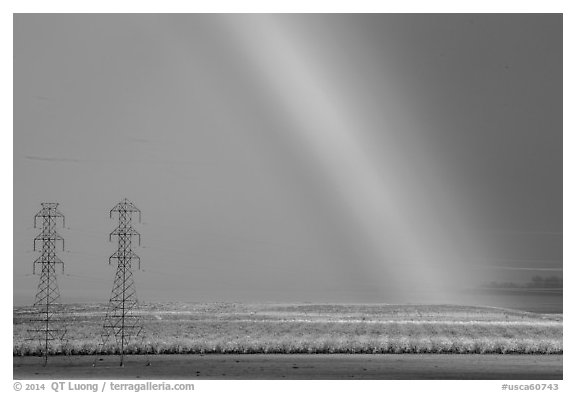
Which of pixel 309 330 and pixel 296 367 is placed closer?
pixel 296 367

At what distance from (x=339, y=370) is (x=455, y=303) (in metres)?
26.1

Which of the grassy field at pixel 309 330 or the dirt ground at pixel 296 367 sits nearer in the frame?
the dirt ground at pixel 296 367

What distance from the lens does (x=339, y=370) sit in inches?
1222

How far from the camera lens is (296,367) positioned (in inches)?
1239

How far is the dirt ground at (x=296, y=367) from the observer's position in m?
30.3

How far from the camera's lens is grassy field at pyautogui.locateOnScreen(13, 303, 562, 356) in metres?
34.9

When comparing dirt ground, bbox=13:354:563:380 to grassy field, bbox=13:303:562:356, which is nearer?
dirt ground, bbox=13:354:563:380

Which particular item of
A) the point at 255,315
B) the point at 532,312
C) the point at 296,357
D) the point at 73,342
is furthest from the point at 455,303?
the point at 73,342

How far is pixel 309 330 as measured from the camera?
131 feet

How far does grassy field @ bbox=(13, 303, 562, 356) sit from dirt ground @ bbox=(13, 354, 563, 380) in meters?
1.01

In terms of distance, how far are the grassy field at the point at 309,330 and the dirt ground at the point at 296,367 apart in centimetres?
101

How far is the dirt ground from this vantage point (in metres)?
30.3

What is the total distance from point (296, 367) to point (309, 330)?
28.0 feet
